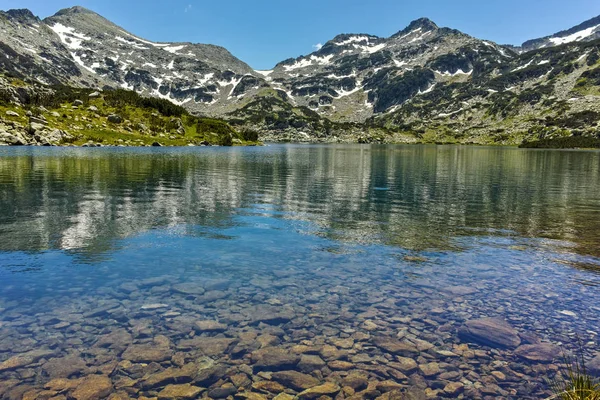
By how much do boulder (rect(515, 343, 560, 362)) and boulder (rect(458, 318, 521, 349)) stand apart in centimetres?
32

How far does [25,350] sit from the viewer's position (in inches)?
472

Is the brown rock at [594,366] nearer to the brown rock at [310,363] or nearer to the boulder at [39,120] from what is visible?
the brown rock at [310,363]

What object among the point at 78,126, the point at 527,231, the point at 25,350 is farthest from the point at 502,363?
the point at 78,126

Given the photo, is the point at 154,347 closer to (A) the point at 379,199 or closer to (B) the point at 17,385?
(B) the point at 17,385

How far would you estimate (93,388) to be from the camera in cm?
1031

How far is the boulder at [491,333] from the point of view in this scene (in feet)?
43.6

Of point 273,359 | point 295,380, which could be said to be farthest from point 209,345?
point 295,380

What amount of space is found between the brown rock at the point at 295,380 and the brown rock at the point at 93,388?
4.68 meters

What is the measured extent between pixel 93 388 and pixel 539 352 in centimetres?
1404

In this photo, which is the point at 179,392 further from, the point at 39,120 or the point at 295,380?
the point at 39,120

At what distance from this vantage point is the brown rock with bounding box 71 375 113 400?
392 inches

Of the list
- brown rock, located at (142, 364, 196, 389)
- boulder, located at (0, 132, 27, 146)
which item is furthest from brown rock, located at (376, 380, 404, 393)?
boulder, located at (0, 132, 27, 146)

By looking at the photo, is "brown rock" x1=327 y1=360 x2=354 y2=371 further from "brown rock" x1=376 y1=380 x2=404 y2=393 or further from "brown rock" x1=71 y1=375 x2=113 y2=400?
"brown rock" x1=71 y1=375 x2=113 y2=400

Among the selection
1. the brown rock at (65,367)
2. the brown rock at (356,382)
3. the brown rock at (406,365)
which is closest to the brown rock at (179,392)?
the brown rock at (65,367)
